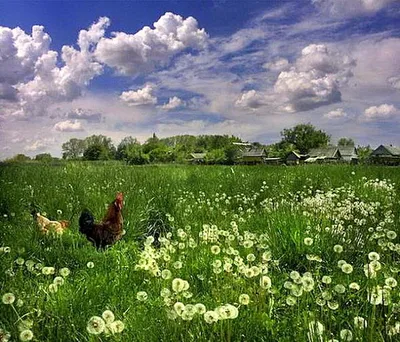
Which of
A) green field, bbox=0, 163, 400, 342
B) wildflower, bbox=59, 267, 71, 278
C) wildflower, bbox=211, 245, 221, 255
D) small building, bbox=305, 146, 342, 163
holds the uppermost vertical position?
small building, bbox=305, 146, 342, 163

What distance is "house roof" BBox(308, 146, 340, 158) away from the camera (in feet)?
351

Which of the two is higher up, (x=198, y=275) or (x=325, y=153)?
(x=325, y=153)

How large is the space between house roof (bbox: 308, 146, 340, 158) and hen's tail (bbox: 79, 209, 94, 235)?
348 feet

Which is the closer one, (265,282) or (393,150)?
(265,282)

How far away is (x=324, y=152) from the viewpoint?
10850 cm

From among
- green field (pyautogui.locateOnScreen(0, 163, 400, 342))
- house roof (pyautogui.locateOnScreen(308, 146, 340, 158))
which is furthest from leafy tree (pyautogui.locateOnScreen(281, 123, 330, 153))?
green field (pyautogui.locateOnScreen(0, 163, 400, 342))

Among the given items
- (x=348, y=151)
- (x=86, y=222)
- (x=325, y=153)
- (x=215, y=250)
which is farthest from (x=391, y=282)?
(x=348, y=151)

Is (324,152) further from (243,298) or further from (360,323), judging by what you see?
(360,323)

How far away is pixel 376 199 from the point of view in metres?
7.83

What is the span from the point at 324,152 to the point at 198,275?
10999cm

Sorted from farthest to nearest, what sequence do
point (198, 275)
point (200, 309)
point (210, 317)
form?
1. point (198, 275)
2. point (200, 309)
3. point (210, 317)

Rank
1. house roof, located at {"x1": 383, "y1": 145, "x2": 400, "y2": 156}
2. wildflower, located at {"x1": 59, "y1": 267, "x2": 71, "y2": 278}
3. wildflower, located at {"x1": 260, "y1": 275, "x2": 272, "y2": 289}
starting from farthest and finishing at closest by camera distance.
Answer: house roof, located at {"x1": 383, "y1": 145, "x2": 400, "y2": 156} < wildflower, located at {"x1": 59, "y1": 267, "x2": 71, "y2": 278} < wildflower, located at {"x1": 260, "y1": 275, "x2": 272, "y2": 289}

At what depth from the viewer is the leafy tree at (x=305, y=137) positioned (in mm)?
116188

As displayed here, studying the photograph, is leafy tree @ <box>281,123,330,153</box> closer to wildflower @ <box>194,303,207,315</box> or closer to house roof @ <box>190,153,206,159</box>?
house roof @ <box>190,153,206,159</box>
